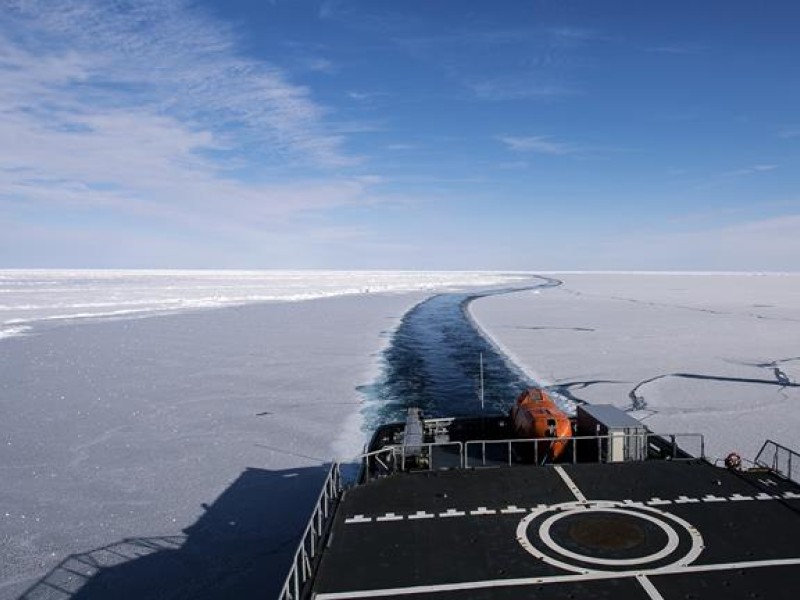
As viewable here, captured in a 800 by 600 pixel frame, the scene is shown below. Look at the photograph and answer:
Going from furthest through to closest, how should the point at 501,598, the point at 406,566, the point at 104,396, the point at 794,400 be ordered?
the point at 104,396
the point at 794,400
the point at 406,566
the point at 501,598

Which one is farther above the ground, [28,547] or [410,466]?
[410,466]

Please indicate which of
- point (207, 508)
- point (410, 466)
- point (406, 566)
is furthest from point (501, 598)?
point (207, 508)

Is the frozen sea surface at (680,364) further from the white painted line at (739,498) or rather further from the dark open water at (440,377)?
the white painted line at (739,498)

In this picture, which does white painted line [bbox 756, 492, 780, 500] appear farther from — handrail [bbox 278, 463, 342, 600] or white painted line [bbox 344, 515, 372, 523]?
handrail [bbox 278, 463, 342, 600]

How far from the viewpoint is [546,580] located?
7168mm

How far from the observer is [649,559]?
299 inches

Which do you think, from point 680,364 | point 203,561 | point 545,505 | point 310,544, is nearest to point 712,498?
point 545,505

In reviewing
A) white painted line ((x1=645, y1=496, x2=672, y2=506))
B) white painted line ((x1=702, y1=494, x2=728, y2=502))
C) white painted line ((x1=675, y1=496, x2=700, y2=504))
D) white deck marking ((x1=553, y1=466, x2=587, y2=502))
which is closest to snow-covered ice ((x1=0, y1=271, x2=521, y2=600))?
white deck marking ((x1=553, y1=466, x2=587, y2=502))

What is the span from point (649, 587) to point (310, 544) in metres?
4.95

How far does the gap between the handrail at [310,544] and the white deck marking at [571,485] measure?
405 cm

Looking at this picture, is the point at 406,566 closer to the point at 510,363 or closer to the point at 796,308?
the point at 510,363

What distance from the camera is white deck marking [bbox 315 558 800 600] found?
22.9 feet

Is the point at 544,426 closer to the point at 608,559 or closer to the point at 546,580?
the point at 608,559

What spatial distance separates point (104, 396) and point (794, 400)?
23.6m
